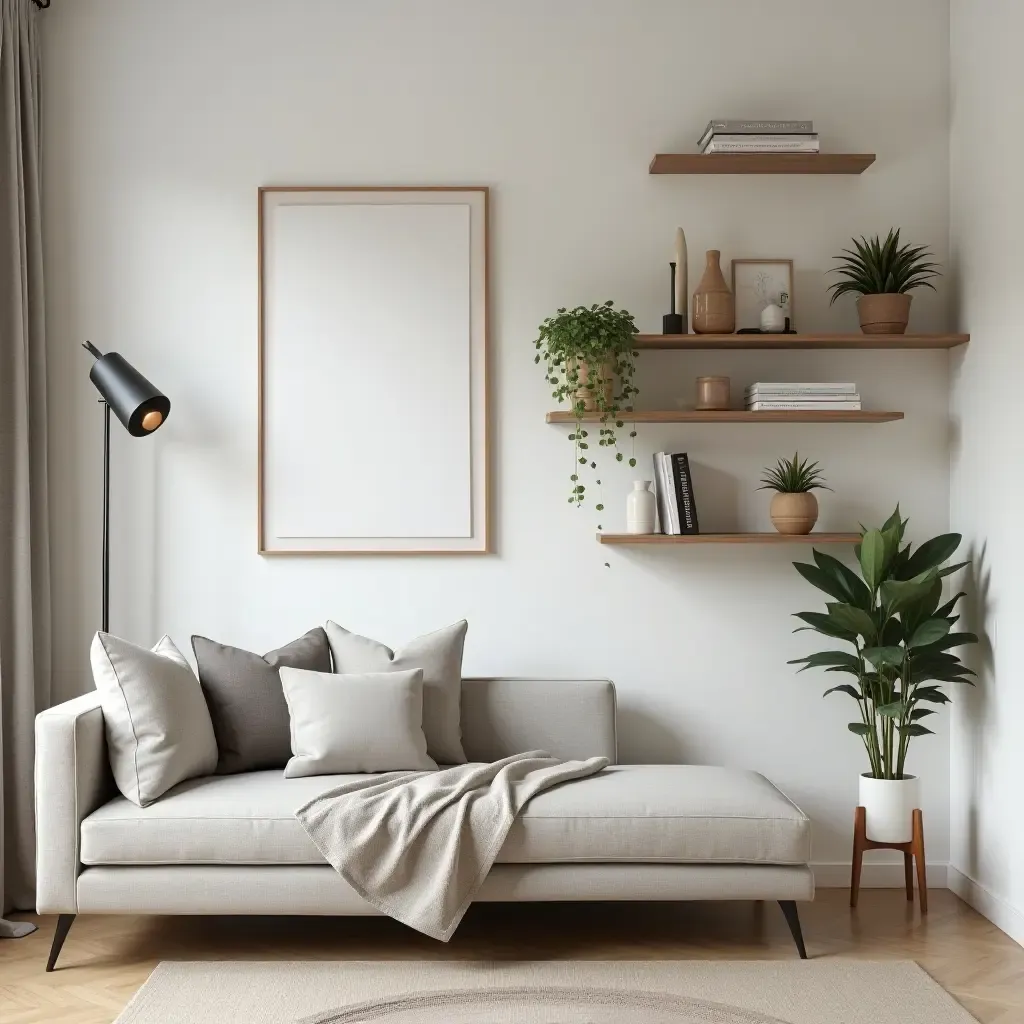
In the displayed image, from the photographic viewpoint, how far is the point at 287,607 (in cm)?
381

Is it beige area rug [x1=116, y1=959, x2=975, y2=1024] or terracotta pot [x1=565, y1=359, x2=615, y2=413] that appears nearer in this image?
beige area rug [x1=116, y1=959, x2=975, y2=1024]

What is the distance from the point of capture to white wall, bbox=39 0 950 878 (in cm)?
379

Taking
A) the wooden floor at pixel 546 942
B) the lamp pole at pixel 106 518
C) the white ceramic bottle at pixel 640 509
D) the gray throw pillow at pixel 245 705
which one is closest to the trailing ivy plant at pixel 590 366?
the white ceramic bottle at pixel 640 509

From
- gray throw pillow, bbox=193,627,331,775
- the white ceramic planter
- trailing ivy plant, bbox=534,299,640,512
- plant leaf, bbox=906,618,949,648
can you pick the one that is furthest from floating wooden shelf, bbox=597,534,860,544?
gray throw pillow, bbox=193,627,331,775

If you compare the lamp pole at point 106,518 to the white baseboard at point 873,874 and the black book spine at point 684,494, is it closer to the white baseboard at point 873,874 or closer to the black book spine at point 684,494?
the black book spine at point 684,494

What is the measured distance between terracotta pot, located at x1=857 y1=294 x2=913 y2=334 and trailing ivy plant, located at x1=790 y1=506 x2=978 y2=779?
653 millimetres

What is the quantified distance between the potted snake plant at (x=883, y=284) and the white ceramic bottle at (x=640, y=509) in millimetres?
930

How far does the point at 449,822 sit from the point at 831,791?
157cm

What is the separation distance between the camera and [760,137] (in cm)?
365

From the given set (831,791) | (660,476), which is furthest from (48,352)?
(831,791)

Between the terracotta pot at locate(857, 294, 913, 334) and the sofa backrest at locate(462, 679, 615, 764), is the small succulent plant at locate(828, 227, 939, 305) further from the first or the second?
the sofa backrest at locate(462, 679, 615, 764)

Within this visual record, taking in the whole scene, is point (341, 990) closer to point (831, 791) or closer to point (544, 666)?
point (544, 666)

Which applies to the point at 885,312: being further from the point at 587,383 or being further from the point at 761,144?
the point at 587,383

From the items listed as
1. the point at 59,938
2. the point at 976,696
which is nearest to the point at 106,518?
the point at 59,938
